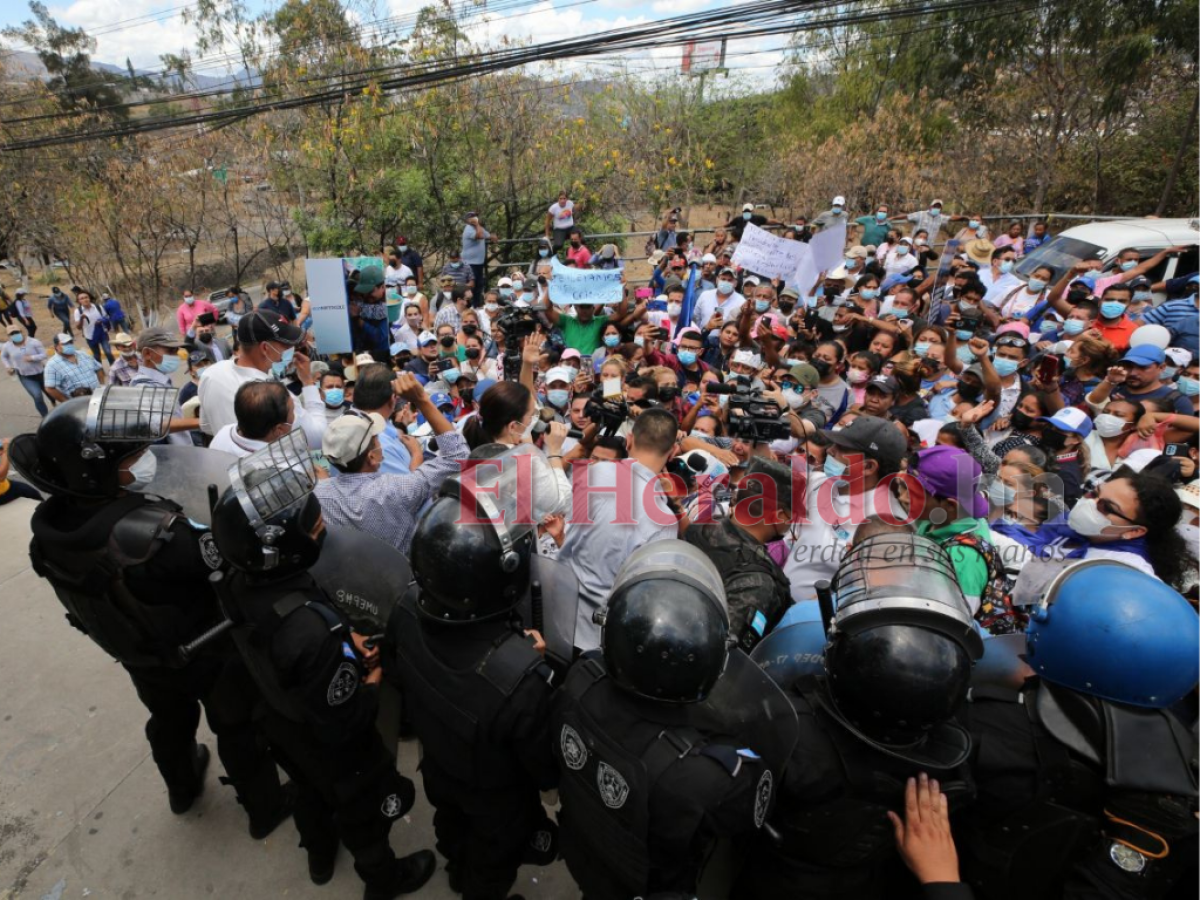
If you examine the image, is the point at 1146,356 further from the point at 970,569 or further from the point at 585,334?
the point at 585,334

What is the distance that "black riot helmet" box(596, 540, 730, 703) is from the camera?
1552mm

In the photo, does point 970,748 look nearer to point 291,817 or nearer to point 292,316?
point 291,817

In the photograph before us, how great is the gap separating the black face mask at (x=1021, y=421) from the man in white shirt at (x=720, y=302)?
11.4 feet

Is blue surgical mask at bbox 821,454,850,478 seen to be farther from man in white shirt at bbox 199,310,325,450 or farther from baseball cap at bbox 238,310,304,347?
baseball cap at bbox 238,310,304,347

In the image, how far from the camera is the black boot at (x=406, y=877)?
2.49 metres

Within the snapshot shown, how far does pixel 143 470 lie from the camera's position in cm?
271

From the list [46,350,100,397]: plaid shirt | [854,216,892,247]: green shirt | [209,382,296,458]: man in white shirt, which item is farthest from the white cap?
[854,216,892,247]: green shirt

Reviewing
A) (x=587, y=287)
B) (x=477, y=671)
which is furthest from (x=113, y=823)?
(x=587, y=287)

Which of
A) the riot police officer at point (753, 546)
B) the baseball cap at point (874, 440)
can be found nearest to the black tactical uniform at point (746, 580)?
the riot police officer at point (753, 546)

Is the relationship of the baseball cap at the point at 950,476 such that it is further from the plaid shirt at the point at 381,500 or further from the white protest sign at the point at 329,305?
the white protest sign at the point at 329,305

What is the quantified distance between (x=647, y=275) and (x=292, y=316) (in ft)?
35.1

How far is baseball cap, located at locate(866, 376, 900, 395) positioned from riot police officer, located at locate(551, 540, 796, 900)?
11.0 feet

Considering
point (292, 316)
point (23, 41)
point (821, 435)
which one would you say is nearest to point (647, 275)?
point (292, 316)

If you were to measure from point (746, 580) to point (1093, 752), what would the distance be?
116 centimetres
